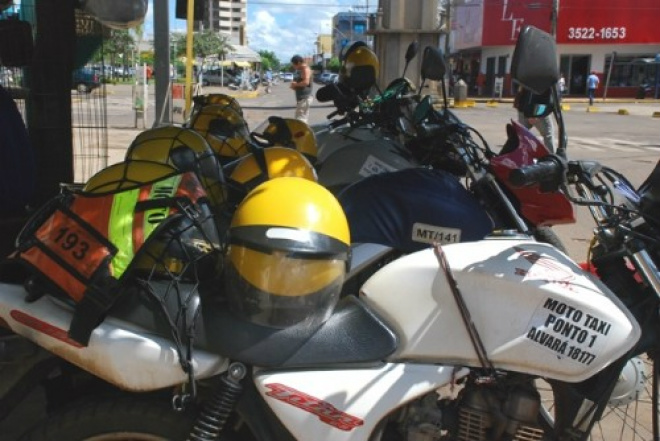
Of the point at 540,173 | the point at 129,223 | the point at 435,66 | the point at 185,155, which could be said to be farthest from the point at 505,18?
the point at 129,223

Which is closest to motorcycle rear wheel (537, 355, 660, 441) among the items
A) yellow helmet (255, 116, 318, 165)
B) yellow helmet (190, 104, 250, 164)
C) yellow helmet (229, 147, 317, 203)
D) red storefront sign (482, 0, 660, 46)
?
yellow helmet (229, 147, 317, 203)

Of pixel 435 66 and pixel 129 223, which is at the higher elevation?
pixel 435 66

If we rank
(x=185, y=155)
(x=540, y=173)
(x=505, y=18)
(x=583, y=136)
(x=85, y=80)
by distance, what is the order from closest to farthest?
1. (x=540, y=173)
2. (x=185, y=155)
3. (x=85, y=80)
4. (x=583, y=136)
5. (x=505, y=18)

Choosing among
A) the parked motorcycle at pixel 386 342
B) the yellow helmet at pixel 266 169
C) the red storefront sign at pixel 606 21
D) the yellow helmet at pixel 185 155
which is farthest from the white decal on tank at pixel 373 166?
the red storefront sign at pixel 606 21

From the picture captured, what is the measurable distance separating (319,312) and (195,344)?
379mm

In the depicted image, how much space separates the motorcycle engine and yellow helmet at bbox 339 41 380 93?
376 cm

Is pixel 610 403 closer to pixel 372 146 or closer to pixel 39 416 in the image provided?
pixel 372 146

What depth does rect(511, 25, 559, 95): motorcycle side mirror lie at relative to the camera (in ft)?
6.05

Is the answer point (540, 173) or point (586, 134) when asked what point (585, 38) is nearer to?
point (586, 134)

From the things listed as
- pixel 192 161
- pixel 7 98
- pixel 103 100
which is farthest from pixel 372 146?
pixel 103 100

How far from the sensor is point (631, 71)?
134 feet

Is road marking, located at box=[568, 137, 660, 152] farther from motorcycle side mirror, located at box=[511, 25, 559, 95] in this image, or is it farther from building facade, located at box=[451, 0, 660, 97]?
building facade, located at box=[451, 0, 660, 97]

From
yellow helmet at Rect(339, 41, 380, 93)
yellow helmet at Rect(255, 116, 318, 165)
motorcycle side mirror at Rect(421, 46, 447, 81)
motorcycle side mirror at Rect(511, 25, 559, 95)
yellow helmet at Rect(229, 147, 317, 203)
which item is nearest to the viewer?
motorcycle side mirror at Rect(511, 25, 559, 95)

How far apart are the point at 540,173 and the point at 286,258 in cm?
78
